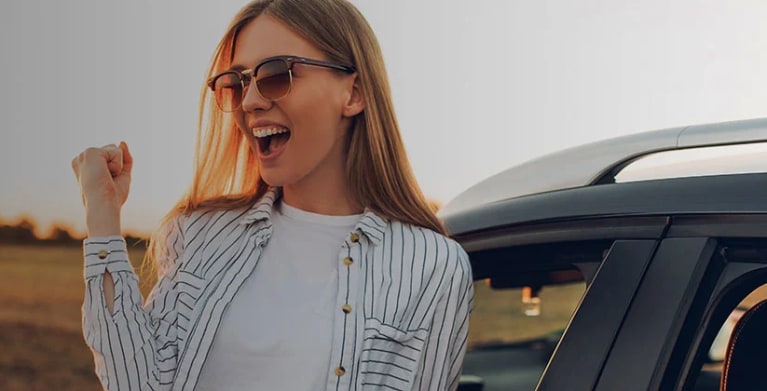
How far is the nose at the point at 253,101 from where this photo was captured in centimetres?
188

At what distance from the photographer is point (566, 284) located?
202 centimetres

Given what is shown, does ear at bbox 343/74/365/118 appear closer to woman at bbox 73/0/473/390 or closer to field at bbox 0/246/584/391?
woman at bbox 73/0/473/390

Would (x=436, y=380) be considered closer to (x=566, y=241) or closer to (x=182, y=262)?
(x=566, y=241)

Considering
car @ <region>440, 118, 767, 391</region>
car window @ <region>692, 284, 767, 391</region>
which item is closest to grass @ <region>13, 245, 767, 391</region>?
car @ <region>440, 118, 767, 391</region>

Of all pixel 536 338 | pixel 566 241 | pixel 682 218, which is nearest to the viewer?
pixel 682 218

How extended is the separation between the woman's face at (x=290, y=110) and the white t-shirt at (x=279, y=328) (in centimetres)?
15

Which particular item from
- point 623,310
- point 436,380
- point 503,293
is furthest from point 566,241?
point 503,293

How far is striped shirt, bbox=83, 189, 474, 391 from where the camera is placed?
5.92ft

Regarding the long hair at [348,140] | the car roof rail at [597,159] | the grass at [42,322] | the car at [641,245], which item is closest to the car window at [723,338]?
the car at [641,245]

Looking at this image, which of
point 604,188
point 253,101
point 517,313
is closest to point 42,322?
point 517,313

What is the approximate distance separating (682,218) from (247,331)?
0.70m

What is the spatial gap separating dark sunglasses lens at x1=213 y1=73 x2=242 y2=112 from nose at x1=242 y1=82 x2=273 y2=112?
0.15 ft

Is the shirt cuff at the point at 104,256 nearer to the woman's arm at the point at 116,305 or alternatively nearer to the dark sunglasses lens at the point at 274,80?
the woman's arm at the point at 116,305

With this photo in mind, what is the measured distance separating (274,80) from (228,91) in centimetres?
13
